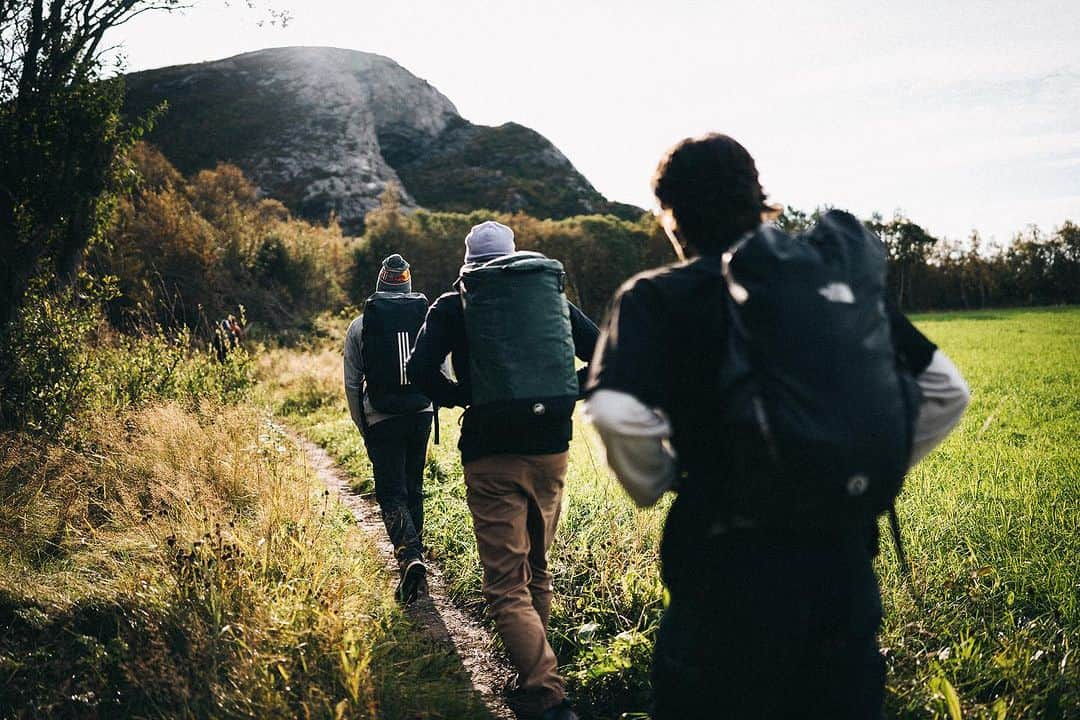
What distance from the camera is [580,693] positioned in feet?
11.6

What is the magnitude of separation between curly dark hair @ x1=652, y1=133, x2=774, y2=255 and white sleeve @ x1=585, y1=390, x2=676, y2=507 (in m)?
0.49

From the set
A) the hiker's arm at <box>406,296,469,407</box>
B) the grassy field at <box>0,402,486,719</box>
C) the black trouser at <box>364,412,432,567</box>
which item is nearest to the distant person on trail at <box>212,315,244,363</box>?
the grassy field at <box>0,402,486,719</box>

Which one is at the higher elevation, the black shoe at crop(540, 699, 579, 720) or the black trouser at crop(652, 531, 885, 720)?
the black trouser at crop(652, 531, 885, 720)

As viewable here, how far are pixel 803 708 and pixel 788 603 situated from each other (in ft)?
0.91

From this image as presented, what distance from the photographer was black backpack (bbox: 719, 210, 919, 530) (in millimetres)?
1470

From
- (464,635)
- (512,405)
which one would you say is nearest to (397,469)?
(464,635)

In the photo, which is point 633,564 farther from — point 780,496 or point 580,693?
point 780,496

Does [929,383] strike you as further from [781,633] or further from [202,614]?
[202,614]

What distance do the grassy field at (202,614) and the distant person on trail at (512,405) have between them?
501mm

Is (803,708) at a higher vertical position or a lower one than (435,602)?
higher

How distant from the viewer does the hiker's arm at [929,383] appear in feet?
5.90

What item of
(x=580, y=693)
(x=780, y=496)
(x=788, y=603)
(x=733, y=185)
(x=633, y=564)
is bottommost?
(x=580, y=693)

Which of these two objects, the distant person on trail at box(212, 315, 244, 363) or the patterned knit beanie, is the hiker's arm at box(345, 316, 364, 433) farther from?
the distant person on trail at box(212, 315, 244, 363)

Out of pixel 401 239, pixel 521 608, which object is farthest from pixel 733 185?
pixel 401 239
